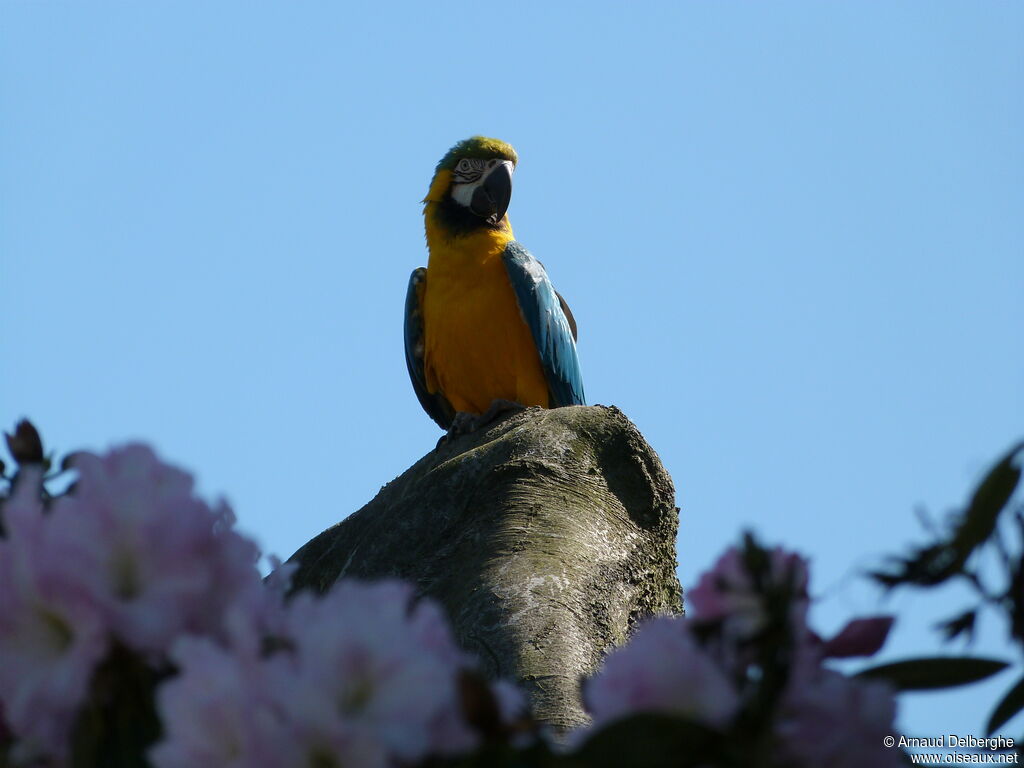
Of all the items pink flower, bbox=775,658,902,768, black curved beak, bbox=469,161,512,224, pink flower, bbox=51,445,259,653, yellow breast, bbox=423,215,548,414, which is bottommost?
pink flower, bbox=775,658,902,768

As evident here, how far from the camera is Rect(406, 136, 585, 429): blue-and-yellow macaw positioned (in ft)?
17.5

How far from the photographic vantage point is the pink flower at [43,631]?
769 millimetres

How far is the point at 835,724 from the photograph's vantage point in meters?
0.77

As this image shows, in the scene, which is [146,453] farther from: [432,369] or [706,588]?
[432,369]

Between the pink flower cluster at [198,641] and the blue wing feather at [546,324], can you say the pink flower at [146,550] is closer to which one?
the pink flower cluster at [198,641]

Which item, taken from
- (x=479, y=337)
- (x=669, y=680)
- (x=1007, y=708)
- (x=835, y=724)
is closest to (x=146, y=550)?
(x=669, y=680)

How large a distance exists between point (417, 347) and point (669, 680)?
5026 mm

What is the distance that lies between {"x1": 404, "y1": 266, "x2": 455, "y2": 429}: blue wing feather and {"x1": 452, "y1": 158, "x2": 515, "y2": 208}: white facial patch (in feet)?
1.34

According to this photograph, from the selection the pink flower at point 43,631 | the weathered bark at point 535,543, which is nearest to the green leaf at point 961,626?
the pink flower at point 43,631

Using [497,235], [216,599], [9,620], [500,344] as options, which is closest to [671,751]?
[216,599]

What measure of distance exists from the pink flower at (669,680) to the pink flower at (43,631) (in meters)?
0.34

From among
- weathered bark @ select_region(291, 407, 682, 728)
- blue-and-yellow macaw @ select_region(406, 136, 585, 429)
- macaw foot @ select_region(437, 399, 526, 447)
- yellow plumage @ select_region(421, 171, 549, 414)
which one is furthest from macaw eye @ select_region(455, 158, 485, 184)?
weathered bark @ select_region(291, 407, 682, 728)

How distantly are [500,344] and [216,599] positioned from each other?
4477 millimetres

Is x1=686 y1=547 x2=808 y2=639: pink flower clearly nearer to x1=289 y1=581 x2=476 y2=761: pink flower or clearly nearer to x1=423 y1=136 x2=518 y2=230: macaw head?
x1=289 y1=581 x2=476 y2=761: pink flower
